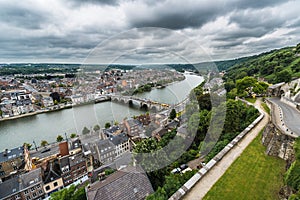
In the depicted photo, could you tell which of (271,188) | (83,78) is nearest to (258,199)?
(271,188)

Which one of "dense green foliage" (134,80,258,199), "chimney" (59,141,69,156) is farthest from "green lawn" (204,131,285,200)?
"chimney" (59,141,69,156)

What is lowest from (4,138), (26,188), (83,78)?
(4,138)

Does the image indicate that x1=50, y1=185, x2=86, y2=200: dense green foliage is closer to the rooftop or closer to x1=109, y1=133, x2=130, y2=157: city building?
x1=109, y1=133, x2=130, y2=157: city building

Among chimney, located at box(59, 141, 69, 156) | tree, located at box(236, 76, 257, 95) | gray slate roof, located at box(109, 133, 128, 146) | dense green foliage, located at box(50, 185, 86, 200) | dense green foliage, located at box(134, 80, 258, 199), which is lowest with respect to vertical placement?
chimney, located at box(59, 141, 69, 156)

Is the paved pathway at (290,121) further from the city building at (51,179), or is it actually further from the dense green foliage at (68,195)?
the city building at (51,179)

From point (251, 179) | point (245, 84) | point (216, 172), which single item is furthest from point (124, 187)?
point (245, 84)

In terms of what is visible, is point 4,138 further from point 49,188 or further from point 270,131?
point 270,131
